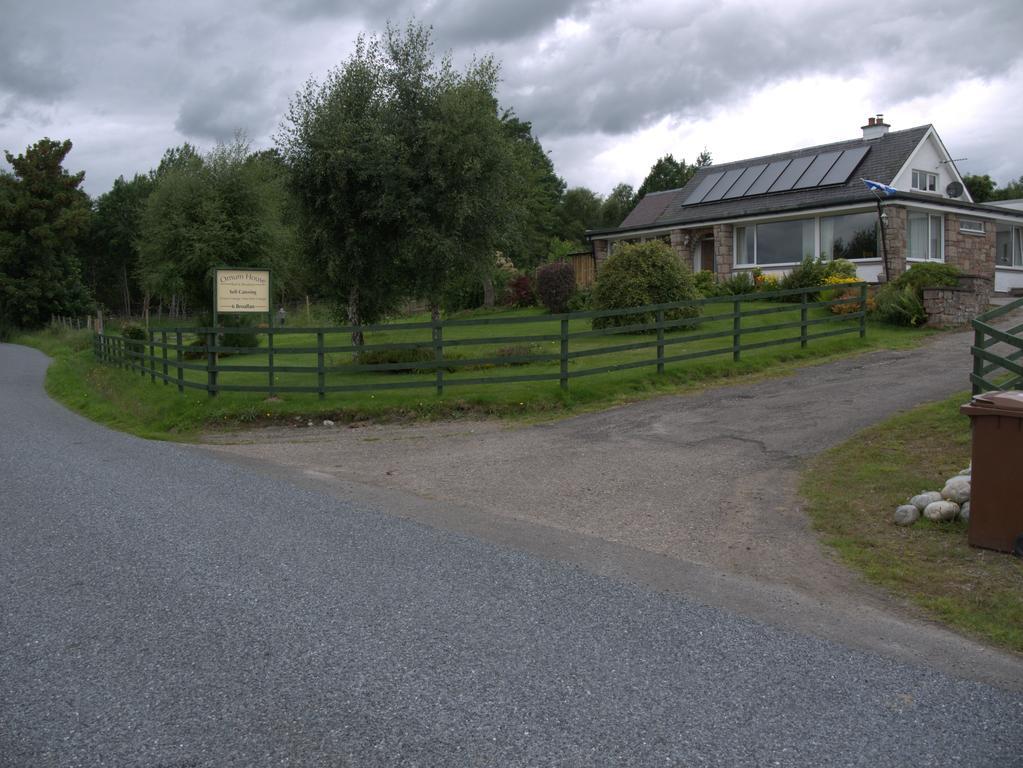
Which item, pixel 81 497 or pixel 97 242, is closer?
pixel 81 497

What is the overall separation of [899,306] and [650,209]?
17.8m

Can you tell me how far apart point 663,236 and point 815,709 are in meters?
29.3

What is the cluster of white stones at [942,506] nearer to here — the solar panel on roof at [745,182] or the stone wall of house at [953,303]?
the stone wall of house at [953,303]

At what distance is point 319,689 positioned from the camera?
4.21m

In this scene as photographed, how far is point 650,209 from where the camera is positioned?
37469mm

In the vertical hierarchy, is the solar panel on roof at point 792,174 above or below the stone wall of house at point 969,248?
above

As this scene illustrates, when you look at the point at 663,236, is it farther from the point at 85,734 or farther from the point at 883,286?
the point at 85,734

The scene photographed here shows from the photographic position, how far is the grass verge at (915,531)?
17.9 feet

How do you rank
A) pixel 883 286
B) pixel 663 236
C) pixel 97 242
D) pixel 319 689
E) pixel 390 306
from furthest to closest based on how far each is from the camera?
pixel 97 242 → pixel 663 236 → pixel 883 286 → pixel 390 306 → pixel 319 689

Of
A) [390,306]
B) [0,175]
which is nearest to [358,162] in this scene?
[390,306]

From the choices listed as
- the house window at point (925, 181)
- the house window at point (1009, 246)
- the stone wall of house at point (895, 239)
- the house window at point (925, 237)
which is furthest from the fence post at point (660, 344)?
the house window at point (1009, 246)

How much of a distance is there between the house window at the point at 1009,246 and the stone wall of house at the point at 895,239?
773 centimetres

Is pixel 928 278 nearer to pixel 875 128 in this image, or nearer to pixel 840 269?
pixel 840 269

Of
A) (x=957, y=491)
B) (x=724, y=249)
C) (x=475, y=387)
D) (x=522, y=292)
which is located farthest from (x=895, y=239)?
(x=957, y=491)
